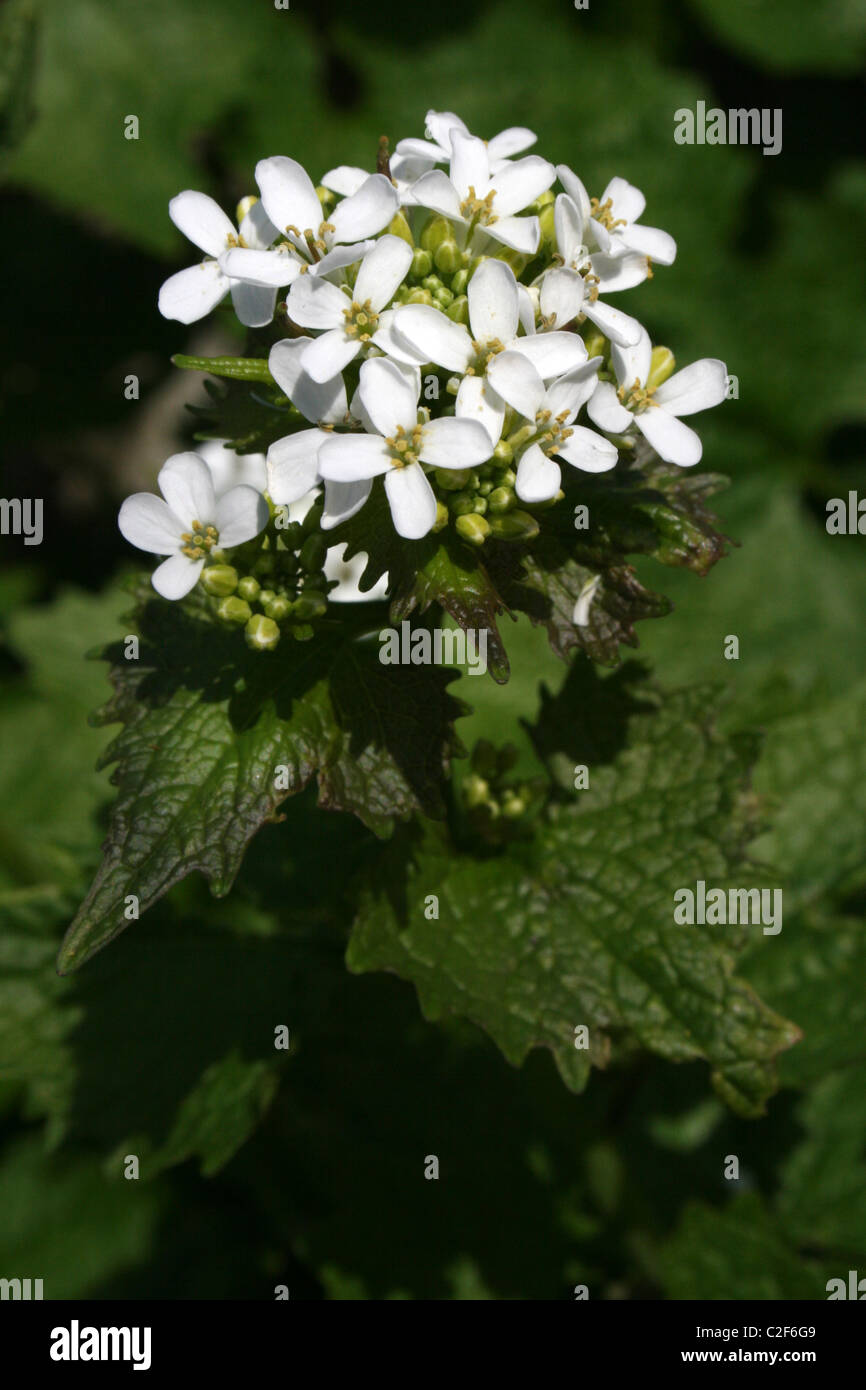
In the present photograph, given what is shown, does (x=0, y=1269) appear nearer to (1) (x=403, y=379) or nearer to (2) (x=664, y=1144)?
(2) (x=664, y=1144)

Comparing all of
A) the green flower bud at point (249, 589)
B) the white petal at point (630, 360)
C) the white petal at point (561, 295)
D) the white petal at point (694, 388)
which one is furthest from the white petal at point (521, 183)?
the green flower bud at point (249, 589)


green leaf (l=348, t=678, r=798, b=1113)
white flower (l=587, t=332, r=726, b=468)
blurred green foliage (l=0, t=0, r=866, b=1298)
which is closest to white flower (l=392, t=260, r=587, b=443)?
white flower (l=587, t=332, r=726, b=468)

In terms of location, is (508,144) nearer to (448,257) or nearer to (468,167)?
(468,167)

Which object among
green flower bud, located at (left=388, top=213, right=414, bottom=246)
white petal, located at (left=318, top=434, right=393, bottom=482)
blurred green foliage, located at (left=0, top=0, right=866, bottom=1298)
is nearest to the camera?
white petal, located at (left=318, top=434, right=393, bottom=482)

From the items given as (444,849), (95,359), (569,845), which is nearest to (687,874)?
(569,845)

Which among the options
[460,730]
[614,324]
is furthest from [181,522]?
[460,730]

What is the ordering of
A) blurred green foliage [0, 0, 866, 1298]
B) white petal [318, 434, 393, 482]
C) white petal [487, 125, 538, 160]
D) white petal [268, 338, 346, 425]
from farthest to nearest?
1. blurred green foliage [0, 0, 866, 1298]
2. white petal [487, 125, 538, 160]
3. white petal [268, 338, 346, 425]
4. white petal [318, 434, 393, 482]

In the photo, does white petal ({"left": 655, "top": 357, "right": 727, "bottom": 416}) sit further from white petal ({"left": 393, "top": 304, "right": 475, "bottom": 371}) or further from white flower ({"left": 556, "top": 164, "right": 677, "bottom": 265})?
white petal ({"left": 393, "top": 304, "right": 475, "bottom": 371})
